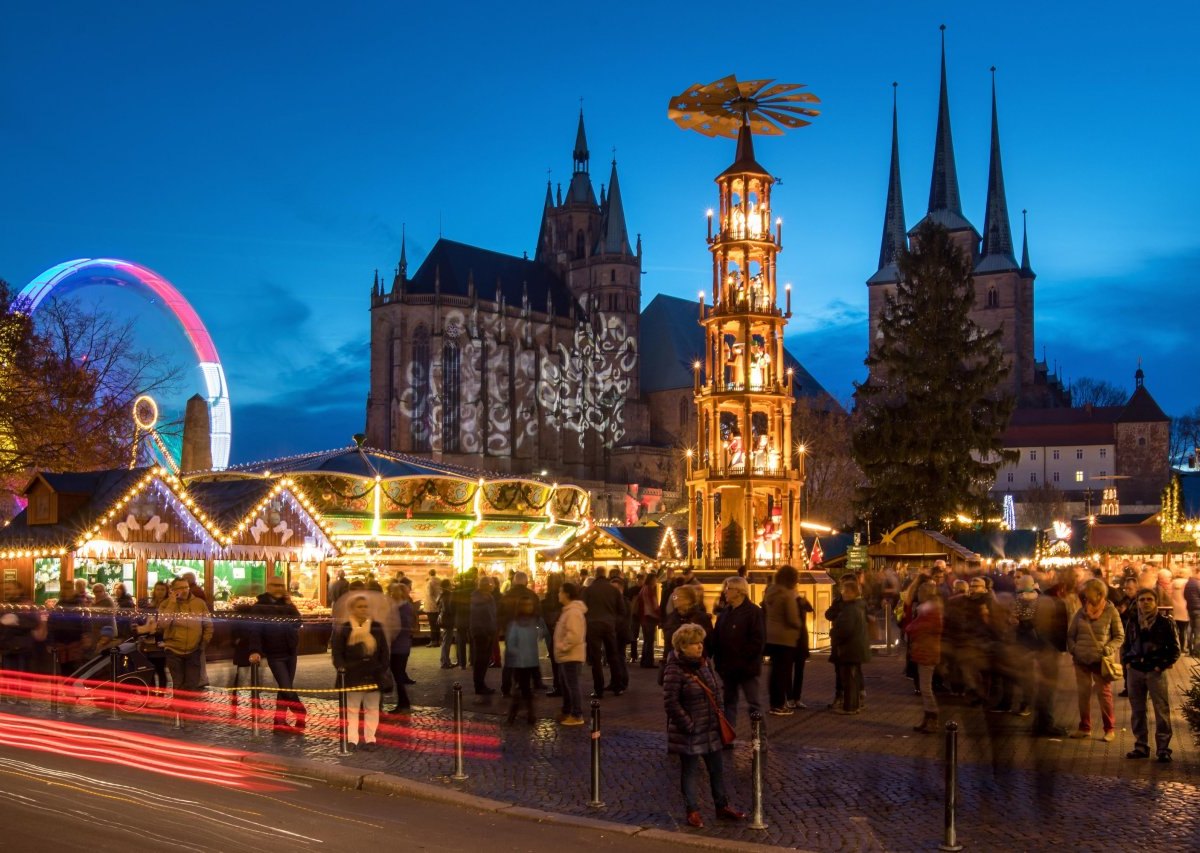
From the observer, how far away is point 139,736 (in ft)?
39.4

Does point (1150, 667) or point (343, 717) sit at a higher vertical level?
point (1150, 667)

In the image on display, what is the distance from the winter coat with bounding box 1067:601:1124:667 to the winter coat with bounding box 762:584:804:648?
2.75 m

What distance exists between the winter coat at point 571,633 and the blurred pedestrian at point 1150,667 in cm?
487

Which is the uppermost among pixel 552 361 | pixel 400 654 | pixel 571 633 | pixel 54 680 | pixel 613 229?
pixel 613 229

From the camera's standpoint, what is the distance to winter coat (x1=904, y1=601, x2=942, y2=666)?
501 inches

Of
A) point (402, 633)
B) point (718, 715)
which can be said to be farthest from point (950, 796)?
point (402, 633)

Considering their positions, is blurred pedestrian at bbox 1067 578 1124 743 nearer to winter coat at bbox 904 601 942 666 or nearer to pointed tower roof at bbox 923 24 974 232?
winter coat at bbox 904 601 942 666

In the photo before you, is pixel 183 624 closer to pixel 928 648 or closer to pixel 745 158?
pixel 928 648

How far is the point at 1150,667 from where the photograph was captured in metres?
10.9

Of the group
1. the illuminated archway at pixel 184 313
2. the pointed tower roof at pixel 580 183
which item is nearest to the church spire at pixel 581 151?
the pointed tower roof at pixel 580 183

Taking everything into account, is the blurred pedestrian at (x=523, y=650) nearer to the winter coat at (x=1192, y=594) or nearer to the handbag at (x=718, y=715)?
the handbag at (x=718, y=715)

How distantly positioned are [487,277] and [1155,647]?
88.8 metres

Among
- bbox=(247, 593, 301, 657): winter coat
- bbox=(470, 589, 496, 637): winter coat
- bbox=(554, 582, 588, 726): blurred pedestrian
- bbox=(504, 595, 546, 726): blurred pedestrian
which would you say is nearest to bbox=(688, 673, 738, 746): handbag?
bbox=(554, 582, 588, 726): blurred pedestrian

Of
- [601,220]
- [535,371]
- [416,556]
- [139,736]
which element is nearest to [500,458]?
[535,371]
